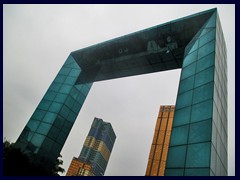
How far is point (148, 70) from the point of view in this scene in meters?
21.0

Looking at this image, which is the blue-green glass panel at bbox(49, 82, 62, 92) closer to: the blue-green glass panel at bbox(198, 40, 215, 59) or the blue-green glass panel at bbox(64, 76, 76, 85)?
the blue-green glass panel at bbox(64, 76, 76, 85)

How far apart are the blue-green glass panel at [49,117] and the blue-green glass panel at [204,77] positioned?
44.1 feet

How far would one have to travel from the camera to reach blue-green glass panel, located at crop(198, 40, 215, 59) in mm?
12944

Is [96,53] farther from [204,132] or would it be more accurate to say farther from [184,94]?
[204,132]

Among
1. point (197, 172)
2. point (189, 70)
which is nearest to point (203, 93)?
point (189, 70)

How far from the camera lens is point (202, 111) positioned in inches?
425

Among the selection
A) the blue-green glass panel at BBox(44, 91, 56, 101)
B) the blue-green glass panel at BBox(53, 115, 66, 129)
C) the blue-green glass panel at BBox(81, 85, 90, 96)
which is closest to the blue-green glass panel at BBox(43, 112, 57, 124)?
the blue-green glass panel at BBox(53, 115, 66, 129)

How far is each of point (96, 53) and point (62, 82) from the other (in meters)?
5.02

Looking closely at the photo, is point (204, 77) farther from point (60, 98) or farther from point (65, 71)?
point (65, 71)

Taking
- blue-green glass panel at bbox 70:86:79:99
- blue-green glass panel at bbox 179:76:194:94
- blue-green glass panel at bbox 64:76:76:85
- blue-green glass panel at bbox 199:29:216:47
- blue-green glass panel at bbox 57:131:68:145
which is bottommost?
blue-green glass panel at bbox 57:131:68:145

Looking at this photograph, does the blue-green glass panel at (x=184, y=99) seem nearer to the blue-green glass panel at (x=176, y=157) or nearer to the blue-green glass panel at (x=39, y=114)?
the blue-green glass panel at (x=176, y=157)

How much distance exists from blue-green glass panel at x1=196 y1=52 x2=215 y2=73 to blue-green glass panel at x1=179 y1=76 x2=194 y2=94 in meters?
0.74

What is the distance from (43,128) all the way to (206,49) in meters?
15.3
